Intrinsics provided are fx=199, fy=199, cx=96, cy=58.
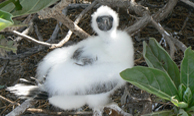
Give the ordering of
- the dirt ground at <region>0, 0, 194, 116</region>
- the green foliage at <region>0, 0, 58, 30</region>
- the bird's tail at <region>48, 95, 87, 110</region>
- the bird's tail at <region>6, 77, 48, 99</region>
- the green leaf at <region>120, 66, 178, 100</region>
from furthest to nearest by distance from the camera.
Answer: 1. the dirt ground at <region>0, 0, 194, 116</region>
2. the bird's tail at <region>48, 95, 87, 110</region>
3. the bird's tail at <region>6, 77, 48, 99</region>
4. the green foliage at <region>0, 0, 58, 30</region>
5. the green leaf at <region>120, 66, 178, 100</region>

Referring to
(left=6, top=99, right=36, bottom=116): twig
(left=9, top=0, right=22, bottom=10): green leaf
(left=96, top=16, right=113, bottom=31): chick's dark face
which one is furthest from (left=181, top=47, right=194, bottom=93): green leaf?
(left=6, top=99, right=36, bottom=116): twig

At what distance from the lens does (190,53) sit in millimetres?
931

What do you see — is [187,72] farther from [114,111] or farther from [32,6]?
[32,6]

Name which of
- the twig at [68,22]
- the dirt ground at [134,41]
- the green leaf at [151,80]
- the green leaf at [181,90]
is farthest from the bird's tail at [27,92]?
the green leaf at [181,90]

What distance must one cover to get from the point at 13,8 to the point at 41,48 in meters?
0.99

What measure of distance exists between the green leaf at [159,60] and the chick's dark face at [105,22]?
15.9 inches

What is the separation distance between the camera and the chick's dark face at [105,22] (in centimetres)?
137

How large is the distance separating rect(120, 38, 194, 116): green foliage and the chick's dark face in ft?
1.38

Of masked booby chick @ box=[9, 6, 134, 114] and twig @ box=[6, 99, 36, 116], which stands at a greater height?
masked booby chick @ box=[9, 6, 134, 114]

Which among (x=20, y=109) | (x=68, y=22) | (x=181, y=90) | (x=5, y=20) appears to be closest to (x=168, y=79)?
(x=181, y=90)

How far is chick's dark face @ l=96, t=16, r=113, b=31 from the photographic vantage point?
137 cm

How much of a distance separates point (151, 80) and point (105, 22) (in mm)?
621

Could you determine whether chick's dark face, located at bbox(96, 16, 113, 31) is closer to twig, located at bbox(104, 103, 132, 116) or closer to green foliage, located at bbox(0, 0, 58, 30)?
green foliage, located at bbox(0, 0, 58, 30)

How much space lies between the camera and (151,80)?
0.91m
